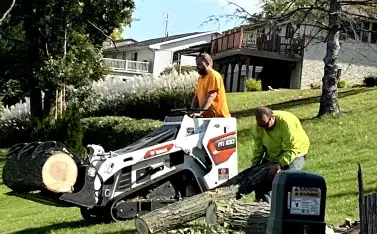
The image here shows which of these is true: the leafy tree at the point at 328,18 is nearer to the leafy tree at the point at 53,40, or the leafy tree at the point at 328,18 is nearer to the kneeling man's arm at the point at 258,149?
the leafy tree at the point at 53,40

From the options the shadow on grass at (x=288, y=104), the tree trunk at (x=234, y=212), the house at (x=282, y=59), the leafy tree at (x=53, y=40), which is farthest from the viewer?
the house at (x=282, y=59)

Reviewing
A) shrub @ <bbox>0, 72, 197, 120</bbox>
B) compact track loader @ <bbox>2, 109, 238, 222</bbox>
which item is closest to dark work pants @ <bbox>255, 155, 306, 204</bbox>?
compact track loader @ <bbox>2, 109, 238, 222</bbox>

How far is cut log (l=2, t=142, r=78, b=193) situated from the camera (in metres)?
9.78

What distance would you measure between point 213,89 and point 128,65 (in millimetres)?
54879

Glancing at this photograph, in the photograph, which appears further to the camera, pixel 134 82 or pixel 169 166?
pixel 134 82

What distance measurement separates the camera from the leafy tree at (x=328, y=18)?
23.4 meters

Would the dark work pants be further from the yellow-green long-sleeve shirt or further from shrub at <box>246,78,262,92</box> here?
shrub at <box>246,78,262,92</box>

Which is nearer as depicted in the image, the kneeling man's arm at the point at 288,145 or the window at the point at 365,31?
the kneeling man's arm at the point at 288,145

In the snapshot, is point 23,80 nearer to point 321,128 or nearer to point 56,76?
point 56,76

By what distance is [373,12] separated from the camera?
2558 cm

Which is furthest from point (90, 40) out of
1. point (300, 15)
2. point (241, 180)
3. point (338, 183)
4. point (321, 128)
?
point (241, 180)

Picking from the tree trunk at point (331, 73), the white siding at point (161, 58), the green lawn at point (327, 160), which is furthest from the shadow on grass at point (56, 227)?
the white siding at point (161, 58)

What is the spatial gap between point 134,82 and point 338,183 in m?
23.9

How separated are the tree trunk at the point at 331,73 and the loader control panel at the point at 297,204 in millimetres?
18817
